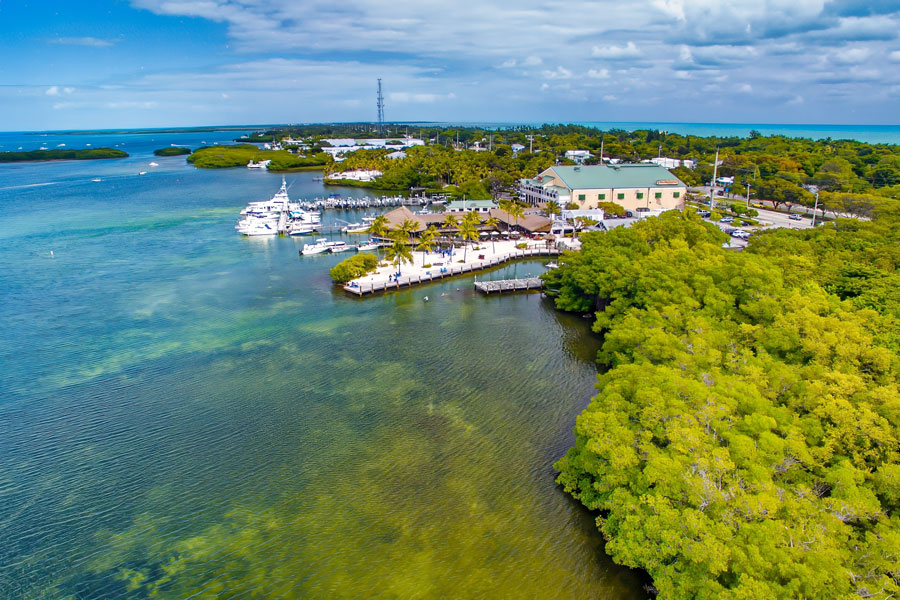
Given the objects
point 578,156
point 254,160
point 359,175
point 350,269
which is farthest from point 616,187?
point 254,160

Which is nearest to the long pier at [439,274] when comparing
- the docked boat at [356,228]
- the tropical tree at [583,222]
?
the tropical tree at [583,222]

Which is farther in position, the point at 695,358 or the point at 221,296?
the point at 221,296

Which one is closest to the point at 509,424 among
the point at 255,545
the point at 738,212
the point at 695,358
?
the point at 695,358

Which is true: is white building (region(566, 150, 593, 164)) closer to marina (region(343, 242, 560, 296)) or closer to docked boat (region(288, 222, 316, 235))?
marina (region(343, 242, 560, 296))

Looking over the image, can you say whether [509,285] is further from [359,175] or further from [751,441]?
[359,175]

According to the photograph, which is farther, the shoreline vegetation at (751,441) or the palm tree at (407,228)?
the palm tree at (407,228)

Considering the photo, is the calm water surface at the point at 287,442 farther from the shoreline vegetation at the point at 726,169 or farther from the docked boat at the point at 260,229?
the shoreline vegetation at the point at 726,169

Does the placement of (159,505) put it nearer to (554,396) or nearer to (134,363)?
(134,363)
